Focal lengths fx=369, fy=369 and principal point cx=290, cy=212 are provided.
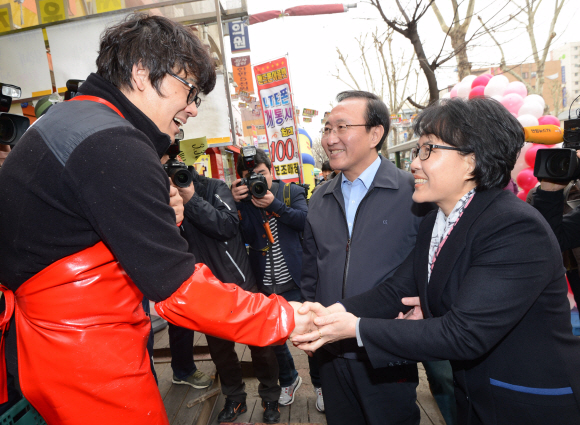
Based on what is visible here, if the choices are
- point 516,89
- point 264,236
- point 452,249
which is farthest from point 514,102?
point 452,249

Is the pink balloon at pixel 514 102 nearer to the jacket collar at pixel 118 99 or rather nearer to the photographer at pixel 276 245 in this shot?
the photographer at pixel 276 245

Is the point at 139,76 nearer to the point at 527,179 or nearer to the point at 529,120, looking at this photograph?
the point at 527,179

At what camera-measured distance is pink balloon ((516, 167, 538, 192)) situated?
453 cm

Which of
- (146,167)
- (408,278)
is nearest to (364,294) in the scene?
(408,278)

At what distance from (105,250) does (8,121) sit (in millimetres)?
1732

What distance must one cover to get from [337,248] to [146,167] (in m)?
1.26

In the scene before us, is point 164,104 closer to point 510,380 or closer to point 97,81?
point 97,81

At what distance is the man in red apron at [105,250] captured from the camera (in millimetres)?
1059

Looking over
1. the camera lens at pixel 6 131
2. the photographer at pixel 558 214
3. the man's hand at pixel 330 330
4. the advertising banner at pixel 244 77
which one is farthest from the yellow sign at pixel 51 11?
the advertising banner at pixel 244 77

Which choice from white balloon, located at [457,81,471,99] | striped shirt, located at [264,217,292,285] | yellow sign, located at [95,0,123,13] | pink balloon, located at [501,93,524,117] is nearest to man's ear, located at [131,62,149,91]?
striped shirt, located at [264,217,292,285]

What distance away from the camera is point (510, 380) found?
1337 mm

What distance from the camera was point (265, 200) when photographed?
3123 mm

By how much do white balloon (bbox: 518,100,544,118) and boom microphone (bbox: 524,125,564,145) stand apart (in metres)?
2.73

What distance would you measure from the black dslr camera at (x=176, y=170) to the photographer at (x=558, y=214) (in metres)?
2.39
